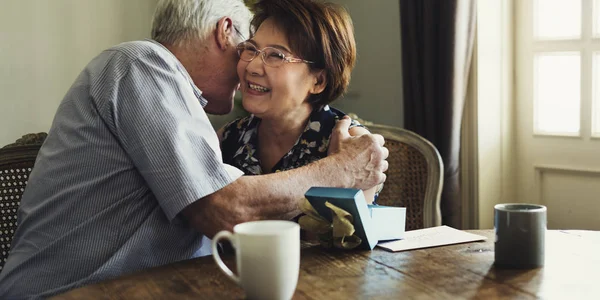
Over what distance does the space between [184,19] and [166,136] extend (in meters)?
0.43

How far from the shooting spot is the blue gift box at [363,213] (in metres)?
1.26

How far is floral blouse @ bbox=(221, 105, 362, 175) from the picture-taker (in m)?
1.79

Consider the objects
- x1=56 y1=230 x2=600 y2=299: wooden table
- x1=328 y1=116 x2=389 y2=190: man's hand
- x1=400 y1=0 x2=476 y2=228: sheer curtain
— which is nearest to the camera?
x1=56 y1=230 x2=600 y2=299: wooden table

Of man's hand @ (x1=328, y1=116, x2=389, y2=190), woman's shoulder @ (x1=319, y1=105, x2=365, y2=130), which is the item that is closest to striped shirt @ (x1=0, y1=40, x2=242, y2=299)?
man's hand @ (x1=328, y1=116, x2=389, y2=190)

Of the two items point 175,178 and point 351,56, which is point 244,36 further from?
point 175,178

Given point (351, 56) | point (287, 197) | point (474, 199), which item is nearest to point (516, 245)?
point (287, 197)

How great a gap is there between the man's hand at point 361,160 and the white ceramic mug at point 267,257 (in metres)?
0.58

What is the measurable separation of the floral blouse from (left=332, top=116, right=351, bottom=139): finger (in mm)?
58

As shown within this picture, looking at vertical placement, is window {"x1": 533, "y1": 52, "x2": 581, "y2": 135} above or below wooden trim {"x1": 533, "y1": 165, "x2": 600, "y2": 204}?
above

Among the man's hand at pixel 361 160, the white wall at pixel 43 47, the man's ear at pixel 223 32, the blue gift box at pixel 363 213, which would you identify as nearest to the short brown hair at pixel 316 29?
the man's ear at pixel 223 32

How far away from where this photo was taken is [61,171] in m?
1.37

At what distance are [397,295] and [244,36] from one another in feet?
3.13

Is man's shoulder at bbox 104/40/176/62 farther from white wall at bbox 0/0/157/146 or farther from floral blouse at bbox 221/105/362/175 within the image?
white wall at bbox 0/0/157/146

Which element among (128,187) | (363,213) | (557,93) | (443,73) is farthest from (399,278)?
(557,93)
